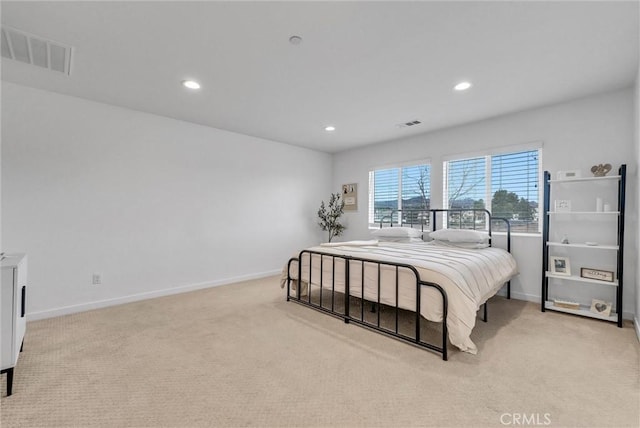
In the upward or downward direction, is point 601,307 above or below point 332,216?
below

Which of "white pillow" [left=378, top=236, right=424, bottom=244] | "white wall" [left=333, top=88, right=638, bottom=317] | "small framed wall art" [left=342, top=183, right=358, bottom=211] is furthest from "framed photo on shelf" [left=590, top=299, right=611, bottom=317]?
"small framed wall art" [left=342, top=183, right=358, bottom=211]

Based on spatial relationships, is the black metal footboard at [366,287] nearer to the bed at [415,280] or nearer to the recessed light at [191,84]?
the bed at [415,280]

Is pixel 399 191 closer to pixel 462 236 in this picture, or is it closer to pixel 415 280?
pixel 462 236

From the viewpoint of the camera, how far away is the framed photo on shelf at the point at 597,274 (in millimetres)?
3040

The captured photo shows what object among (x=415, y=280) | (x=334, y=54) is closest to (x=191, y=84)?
(x=334, y=54)

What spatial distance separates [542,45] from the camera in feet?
7.47

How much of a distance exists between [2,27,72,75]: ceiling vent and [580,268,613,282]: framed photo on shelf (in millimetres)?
5424

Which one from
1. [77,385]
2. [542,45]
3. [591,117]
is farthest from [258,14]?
[591,117]

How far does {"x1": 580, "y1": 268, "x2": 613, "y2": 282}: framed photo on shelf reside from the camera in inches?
120

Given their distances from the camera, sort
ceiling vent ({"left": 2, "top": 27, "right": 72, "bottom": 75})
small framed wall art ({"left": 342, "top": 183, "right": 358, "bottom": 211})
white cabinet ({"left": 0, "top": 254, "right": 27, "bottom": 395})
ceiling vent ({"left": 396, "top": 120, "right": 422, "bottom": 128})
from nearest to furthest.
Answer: white cabinet ({"left": 0, "top": 254, "right": 27, "bottom": 395})
ceiling vent ({"left": 2, "top": 27, "right": 72, "bottom": 75})
ceiling vent ({"left": 396, "top": 120, "right": 422, "bottom": 128})
small framed wall art ({"left": 342, "top": 183, "right": 358, "bottom": 211})

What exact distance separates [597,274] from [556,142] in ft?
5.23

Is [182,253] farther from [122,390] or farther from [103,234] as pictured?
[122,390]

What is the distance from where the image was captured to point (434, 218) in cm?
461

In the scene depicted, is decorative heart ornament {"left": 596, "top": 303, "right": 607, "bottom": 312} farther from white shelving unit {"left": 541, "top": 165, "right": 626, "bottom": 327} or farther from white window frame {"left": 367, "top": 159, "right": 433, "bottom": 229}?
white window frame {"left": 367, "top": 159, "right": 433, "bottom": 229}
